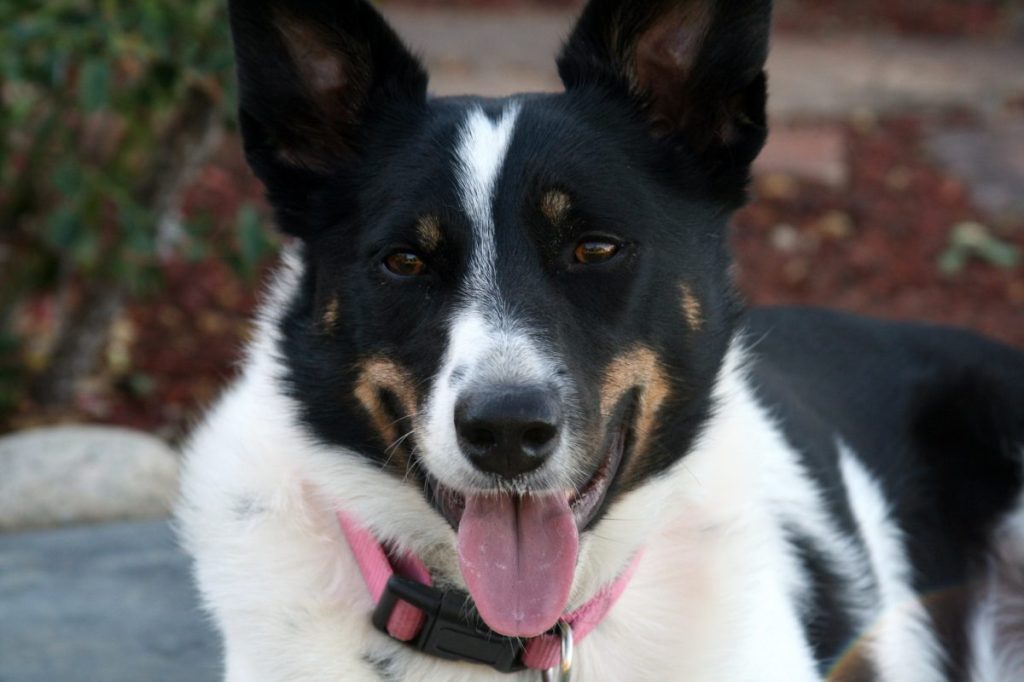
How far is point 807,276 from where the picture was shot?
6.91 meters

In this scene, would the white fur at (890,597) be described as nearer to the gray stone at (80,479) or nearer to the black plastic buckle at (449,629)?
the black plastic buckle at (449,629)

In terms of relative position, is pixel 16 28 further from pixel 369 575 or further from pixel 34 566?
pixel 369 575

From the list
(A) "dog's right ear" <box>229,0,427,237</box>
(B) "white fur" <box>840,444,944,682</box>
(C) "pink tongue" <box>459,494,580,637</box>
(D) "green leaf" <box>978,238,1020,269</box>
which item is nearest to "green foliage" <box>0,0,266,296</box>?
(A) "dog's right ear" <box>229,0,427,237</box>

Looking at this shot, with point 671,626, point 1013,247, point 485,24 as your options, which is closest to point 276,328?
point 671,626

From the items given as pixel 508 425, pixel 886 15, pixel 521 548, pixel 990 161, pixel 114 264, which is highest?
pixel 886 15

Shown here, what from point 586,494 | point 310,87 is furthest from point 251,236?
point 586,494

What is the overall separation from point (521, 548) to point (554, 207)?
0.63 meters

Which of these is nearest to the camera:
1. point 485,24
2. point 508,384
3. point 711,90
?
point 508,384

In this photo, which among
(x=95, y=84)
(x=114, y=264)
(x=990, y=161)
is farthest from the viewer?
(x=990, y=161)

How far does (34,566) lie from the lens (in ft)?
13.2

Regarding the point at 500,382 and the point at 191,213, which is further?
the point at 191,213

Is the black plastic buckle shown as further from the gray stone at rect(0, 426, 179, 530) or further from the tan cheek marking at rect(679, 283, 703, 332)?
the gray stone at rect(0, 426, 179, 530)

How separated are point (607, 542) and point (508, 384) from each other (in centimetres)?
55

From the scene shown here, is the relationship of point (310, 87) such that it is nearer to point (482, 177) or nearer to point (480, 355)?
point (482, 177)
